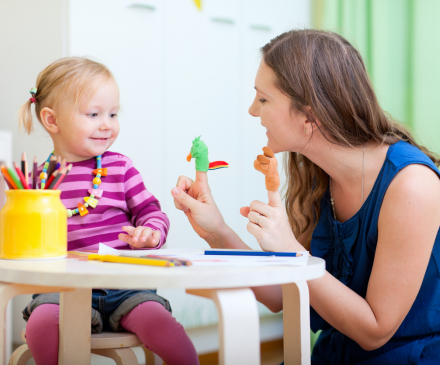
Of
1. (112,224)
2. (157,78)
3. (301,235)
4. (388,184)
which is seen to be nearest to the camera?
(388,184)

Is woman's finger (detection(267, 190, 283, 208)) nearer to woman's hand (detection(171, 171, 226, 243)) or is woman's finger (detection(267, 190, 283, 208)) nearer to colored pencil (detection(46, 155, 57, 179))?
woman's hand (detection(171, 171, 226, 243))

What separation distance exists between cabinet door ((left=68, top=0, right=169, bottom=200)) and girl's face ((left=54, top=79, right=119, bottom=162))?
708 millimetres

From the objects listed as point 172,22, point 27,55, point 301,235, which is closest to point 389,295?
point 301,235

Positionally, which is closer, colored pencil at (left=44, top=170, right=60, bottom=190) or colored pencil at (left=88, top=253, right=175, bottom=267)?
colored pencil at (left=88, top=253, right=175, bottom=267)

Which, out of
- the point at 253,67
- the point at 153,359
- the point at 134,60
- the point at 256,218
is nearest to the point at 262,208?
the point at 256,218

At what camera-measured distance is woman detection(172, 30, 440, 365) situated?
2.89 ft

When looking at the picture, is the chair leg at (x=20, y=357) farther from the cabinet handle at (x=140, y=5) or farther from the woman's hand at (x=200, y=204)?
the cabinet handle at (x=140, y=5)

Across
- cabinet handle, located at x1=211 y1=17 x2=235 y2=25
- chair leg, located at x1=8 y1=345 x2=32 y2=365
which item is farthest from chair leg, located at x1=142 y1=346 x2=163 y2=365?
cabinet handle, located at x1=211 y1=17 x2=235 y2=25

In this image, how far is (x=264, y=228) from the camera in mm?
813

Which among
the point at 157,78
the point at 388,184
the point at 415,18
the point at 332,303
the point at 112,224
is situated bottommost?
the point at 332,303

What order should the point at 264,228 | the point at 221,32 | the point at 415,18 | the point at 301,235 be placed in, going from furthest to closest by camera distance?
1. the point at 221,32
2. the point at 415,18
3. the point at 301,235
4. the point at 264,228

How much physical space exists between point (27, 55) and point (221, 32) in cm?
83

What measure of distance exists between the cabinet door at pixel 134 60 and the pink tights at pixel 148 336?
1.03 metres

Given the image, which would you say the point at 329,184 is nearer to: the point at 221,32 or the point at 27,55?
the point at 221,32
